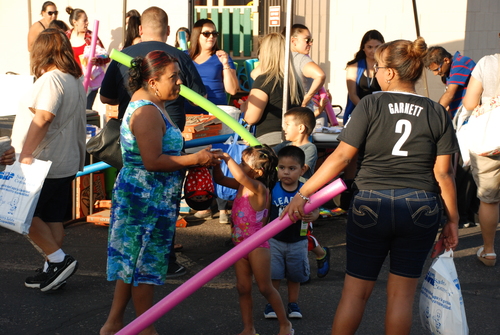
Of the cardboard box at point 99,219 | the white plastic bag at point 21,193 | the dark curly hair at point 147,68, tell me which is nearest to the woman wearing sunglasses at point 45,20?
the cardboard box at point 99,219

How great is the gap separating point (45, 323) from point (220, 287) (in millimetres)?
1268

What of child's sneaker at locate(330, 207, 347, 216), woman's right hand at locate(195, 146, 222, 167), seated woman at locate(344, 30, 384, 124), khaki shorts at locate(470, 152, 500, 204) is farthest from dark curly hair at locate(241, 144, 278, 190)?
seated woman at locate(344, 30, 384, 124)

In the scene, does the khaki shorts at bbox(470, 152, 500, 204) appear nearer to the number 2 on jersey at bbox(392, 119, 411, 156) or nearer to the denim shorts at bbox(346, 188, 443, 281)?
the denim shorts at bbox(346, 188, 443, 281)

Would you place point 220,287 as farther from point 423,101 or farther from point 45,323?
point 423,101

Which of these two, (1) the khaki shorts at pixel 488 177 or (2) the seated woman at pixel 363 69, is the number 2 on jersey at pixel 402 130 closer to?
(1) the khaki shorts at pixel 488 177

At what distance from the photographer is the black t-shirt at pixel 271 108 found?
17.5 ft

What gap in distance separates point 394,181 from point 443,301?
25.4 inches

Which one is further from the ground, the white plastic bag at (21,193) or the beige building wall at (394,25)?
the beige building wall at (394,25)

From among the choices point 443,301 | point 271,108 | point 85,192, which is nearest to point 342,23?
point 271,108

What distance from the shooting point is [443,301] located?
3010mm

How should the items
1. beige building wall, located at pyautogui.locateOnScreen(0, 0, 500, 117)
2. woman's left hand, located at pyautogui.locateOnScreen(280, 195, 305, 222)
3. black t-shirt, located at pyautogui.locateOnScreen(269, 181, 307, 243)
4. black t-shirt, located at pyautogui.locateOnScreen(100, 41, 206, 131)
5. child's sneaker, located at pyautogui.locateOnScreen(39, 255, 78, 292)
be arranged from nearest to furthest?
woman's left hand, located at pyautogui.locateOnScreen(280, 195, 305, 222) → black t-shirt, located at pyautogui.locateOnScreen(269, 181, 307, 243) → child's sneaker, located at pyautogui.locateOnScreen(39, 255, 78, 292) → black t-shirt, located at pyautogui.locateOnScreen(100, 41, 206, 131) → beige building wall, located at pyautogui.locateOnScreen(0, 0, 500, 117)

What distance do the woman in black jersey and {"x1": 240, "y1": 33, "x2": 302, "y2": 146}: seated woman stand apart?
231 cm

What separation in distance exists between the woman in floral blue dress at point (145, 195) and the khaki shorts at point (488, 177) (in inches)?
103

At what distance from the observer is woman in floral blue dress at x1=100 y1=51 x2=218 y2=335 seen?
3.28 m
